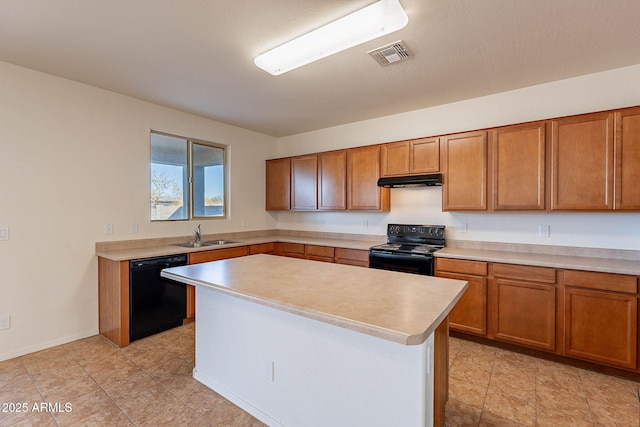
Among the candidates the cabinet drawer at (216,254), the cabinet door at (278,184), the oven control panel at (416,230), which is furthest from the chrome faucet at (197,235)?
the oven control panel at (416,230)

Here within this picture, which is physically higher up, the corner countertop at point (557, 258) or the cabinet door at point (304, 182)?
the cabinet door at point (304, 182)

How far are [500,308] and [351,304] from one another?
2.17 m

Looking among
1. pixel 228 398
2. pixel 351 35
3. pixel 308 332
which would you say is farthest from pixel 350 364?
pixel 351 35

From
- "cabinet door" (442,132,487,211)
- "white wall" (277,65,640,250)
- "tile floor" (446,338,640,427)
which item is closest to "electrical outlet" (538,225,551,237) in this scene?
"white wall" (277,65,640,250)

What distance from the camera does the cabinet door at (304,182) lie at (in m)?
4.56

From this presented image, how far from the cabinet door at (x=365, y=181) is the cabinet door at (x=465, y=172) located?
82 cm

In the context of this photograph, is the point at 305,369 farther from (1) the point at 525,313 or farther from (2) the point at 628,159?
(2) the point at 628,159

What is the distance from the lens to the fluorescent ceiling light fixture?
1813mm

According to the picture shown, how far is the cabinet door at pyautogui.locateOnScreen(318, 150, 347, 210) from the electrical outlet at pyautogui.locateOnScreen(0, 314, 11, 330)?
3.50m

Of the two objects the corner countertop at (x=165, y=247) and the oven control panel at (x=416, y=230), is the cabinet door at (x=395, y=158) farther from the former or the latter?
the corner countertop at (x=165, y=247)

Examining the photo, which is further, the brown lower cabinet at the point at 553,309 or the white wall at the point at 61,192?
the white wall at the point at 61,192

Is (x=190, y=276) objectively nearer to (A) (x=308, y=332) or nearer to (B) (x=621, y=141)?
(A) (x=308, y=332)

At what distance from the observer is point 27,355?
2.76 m

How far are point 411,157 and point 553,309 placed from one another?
2046 mm
